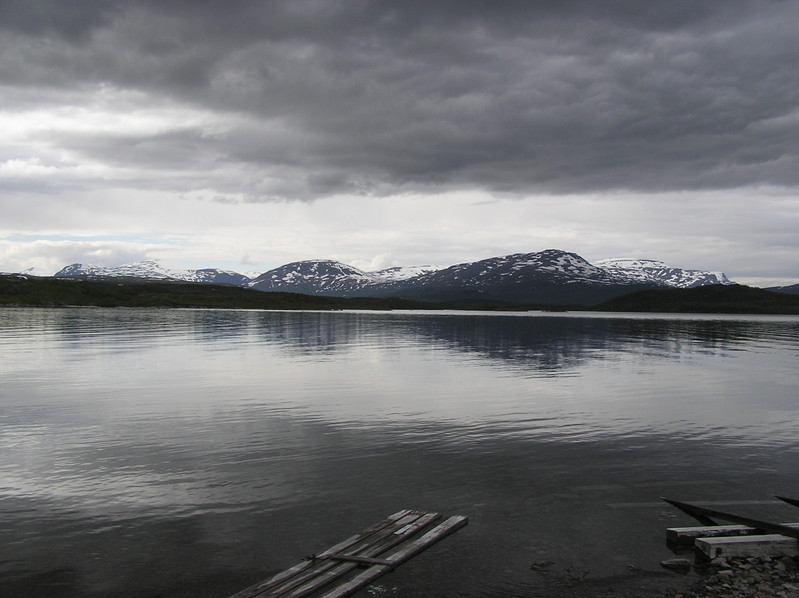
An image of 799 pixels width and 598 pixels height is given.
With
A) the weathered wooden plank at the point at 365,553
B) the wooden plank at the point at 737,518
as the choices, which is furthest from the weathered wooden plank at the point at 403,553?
the wooden plank at the point at 737,518

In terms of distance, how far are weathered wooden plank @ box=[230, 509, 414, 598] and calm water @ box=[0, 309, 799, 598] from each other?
2.47 feet

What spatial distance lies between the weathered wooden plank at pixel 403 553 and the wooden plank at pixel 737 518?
23.2 ft

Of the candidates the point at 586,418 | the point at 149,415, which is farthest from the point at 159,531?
the point at 586,418

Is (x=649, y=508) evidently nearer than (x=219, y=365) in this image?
Yes

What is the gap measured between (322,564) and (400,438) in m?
15.0

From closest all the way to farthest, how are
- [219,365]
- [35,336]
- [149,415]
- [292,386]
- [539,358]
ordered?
[149,415]
[292,386]
[219,365]
[539,358]
[35,336]

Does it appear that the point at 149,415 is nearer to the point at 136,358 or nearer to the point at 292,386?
the point at 292,386

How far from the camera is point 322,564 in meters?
14.5

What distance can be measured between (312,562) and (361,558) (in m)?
1.18

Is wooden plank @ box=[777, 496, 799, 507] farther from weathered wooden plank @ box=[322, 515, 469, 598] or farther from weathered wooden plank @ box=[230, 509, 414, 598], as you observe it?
weathered wooden plank @ box=[230, 509, 414, 598]

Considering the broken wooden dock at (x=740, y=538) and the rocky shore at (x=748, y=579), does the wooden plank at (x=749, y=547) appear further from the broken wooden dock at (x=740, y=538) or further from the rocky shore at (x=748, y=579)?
the rocky shore at (x=748, y=579)

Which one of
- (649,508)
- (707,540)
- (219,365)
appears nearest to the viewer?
(707,540)

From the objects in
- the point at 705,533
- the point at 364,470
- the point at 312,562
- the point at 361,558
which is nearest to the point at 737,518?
the point at 705,533

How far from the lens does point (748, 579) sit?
1450cm
